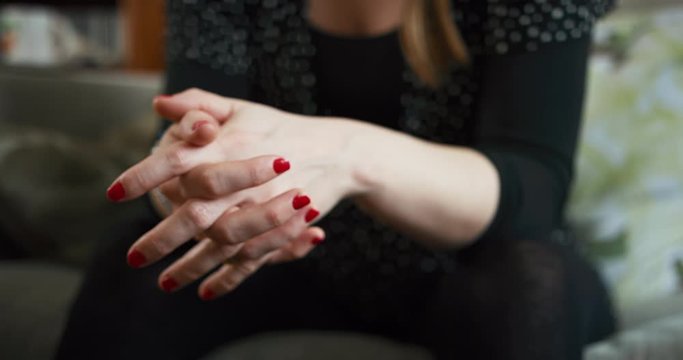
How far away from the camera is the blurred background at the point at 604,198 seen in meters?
0.66

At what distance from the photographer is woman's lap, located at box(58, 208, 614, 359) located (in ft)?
1.59

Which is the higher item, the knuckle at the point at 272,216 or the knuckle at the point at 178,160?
the knuckle at the point at 178,160

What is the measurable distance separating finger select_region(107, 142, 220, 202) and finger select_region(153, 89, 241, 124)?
0.03 metres

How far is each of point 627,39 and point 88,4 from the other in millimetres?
1476

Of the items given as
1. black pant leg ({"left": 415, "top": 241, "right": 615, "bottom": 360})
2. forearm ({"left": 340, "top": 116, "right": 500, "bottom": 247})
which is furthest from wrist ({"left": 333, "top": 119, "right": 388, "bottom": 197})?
black pant leg ({"left": 415, "top": 241, "right": 615, "bottom": 360})

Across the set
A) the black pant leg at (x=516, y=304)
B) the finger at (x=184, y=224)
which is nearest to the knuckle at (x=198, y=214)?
the finger at (x=184, y=224)

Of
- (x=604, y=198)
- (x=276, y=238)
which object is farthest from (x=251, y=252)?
(x=604, y=198)

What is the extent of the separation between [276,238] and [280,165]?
0.05m

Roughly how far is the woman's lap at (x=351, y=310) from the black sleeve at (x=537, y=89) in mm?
60

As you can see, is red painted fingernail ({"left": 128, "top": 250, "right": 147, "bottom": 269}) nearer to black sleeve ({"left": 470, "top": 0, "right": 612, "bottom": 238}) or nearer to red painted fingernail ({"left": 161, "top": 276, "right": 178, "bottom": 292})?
red painted fingernail ({"left": 161, "top": 276, "right": 178, "bottom": 292})

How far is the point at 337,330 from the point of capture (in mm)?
655

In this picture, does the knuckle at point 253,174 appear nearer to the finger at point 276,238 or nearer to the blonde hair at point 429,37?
the finger at point 276,238

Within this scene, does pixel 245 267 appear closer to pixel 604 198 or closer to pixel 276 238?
pixel 276 238

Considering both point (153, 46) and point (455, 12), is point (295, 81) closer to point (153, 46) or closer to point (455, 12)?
point (455, 12)
